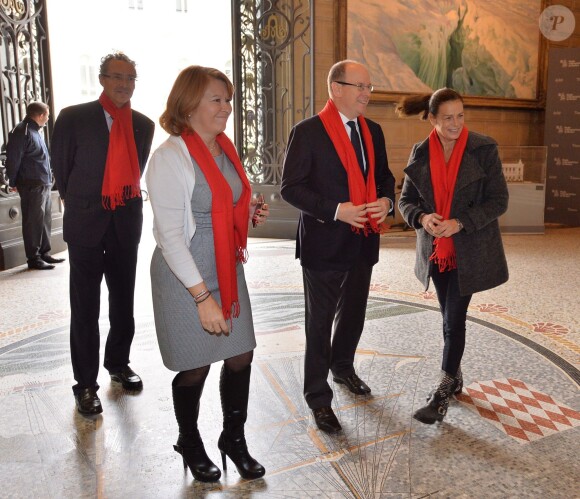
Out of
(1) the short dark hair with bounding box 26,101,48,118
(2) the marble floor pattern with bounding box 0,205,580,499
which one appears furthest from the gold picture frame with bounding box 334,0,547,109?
(2) the marble floor pattern with bounding box 0,205,580,499

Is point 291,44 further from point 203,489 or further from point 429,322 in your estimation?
point 203,489

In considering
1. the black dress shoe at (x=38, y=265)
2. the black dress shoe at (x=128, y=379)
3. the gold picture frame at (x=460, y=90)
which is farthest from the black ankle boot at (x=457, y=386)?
the gold picture frame at (x=460, y=90)

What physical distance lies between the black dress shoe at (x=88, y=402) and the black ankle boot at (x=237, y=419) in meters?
0.84

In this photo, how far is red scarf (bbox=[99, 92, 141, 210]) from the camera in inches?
103

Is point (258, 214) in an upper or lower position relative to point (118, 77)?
lower

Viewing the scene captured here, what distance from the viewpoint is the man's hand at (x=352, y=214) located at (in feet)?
7.58

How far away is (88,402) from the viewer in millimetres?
2695

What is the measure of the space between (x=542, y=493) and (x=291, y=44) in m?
6.24

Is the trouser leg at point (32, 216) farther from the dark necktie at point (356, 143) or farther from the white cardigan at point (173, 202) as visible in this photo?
the white cardigan at point (173, 202)

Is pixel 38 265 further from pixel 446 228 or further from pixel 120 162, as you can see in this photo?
pixel 446 228

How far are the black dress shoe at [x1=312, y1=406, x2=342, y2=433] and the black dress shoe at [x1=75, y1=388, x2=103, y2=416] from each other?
1024 mm

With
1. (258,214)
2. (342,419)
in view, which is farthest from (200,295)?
(342,419)

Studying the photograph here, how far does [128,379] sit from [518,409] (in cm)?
193

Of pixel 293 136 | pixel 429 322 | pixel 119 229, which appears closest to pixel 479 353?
pixel 429 322
